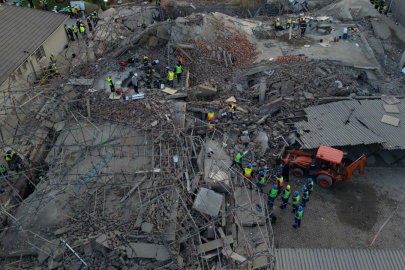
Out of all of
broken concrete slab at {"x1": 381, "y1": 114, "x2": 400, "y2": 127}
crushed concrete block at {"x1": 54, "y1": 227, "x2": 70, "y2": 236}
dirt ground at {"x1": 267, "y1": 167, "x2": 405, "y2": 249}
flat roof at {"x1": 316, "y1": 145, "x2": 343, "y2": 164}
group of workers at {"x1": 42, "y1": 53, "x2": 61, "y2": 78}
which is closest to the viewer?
crushed concrete block at {"x1": 54, "y1": 227, "x2": 70, "y2": 236}

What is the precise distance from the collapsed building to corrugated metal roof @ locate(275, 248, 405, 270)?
0.75 meters

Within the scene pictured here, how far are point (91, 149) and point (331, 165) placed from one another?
36.3ft

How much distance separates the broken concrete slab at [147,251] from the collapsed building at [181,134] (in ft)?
0.13

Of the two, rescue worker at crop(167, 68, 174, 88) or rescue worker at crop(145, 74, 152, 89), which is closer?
rescue worker at crop(167, 68, 174, 88)

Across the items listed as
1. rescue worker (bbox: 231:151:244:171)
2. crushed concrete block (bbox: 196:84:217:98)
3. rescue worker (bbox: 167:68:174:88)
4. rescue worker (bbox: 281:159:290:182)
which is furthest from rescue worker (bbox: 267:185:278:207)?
rescue worker (bbox: 167:68:174:88)

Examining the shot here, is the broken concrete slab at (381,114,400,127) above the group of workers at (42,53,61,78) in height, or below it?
above

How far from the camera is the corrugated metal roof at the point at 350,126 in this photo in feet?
48.3

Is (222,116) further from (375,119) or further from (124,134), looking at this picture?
(375,119)

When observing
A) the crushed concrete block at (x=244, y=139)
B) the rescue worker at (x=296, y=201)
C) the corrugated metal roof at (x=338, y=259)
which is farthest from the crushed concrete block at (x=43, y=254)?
the crushed concrete block at (x=244, y=139)

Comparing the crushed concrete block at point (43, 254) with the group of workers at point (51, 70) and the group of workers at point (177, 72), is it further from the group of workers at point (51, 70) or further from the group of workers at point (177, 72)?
the group of workers at point (51, 70)

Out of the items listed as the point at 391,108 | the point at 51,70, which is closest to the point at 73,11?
the point at 51,70

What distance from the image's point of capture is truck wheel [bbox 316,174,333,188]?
1425 cm

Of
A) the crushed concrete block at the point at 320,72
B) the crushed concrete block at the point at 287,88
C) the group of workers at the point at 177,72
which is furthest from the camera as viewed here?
the crushed concrete block at the point at 320,72

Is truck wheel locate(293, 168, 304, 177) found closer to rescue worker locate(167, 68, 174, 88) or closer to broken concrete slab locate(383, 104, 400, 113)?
broken concrete slab locate(383, 104, 400, 113)
